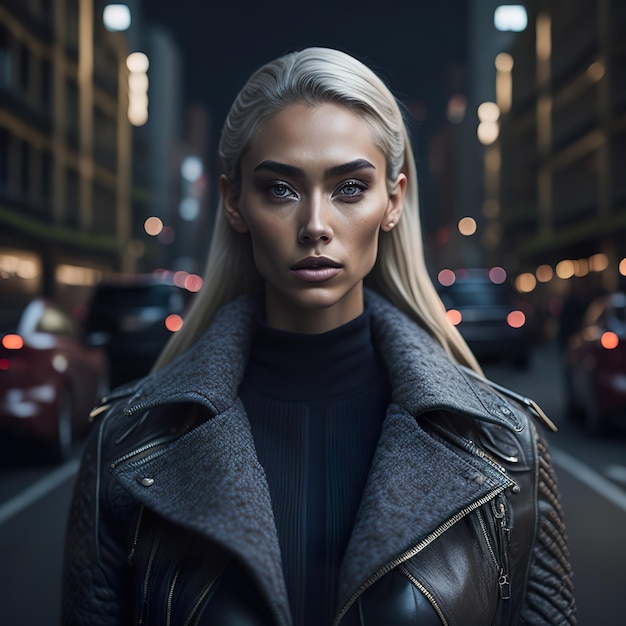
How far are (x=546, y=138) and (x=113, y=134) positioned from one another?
27.2m

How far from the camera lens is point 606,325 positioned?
463 inches

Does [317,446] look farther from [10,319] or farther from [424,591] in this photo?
[10,319]

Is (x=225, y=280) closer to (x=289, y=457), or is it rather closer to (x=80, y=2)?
(x=289, y=457)

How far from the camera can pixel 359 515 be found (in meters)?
Result: 2.04

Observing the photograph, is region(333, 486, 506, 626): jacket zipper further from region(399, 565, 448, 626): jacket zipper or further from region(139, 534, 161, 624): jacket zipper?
region(139, 534, 161, 624): jacket zipper

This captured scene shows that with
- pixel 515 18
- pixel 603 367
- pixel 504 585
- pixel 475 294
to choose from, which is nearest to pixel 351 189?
pixel 504 585

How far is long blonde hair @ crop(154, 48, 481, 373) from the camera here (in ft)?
7.25

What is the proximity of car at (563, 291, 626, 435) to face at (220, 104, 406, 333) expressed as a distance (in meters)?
9.41

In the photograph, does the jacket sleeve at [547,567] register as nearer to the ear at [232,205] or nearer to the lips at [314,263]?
the lips at [314,263]

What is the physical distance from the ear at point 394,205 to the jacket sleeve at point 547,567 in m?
0.60

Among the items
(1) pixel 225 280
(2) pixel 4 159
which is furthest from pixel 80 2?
(1) pixel 225 280

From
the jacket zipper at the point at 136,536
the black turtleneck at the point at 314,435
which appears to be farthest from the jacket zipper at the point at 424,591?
the jacket zipper at the point at 136,536

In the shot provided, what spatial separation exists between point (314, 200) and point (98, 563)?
904mm

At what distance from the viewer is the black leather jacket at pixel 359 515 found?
1.96 m
